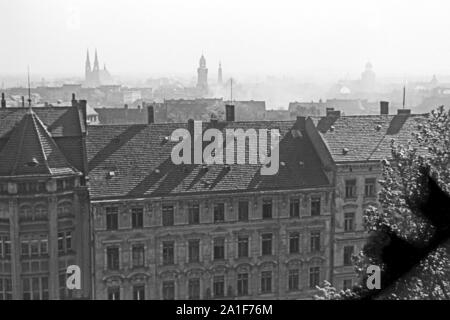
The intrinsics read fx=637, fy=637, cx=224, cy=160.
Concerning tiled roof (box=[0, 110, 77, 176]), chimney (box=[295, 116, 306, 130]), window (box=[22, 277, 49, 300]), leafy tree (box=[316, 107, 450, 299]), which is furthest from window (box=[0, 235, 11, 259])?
leafy tree (box=[316, 107, 450, 299])

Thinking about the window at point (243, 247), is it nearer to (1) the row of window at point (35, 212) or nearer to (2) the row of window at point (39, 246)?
(2) the row of window at point (39, 246)

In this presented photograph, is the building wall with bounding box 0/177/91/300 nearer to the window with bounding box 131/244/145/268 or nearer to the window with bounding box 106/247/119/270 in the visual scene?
the window with bounding box 106/247/119/270

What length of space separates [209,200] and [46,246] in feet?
14.1

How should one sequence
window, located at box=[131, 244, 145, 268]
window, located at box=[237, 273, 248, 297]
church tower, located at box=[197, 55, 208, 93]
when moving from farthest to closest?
church tower, located at box=[197, 55, 208, 93], window, located at box=[237, 273, 248, 297], window, located at box=[131, 244, 145, 268]

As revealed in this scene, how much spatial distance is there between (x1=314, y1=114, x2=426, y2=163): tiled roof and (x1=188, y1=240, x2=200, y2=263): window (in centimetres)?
459

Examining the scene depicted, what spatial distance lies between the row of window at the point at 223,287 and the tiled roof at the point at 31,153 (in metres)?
3.48

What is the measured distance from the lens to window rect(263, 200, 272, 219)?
56.9ft

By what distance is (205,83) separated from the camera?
34594 mm

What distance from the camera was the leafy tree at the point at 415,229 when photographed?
643cm

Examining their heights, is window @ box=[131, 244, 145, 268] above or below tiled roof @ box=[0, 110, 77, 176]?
below

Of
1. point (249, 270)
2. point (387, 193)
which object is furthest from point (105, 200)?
point (387, 193)

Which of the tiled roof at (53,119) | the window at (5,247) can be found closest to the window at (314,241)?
the tiled roof at (53,119)

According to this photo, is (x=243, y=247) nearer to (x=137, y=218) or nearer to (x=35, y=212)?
(x=137, y=218)
